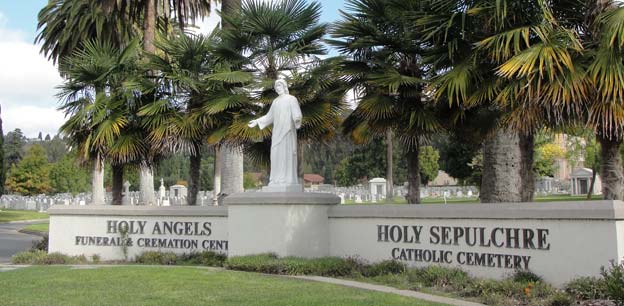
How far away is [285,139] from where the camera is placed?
1136 centimetres

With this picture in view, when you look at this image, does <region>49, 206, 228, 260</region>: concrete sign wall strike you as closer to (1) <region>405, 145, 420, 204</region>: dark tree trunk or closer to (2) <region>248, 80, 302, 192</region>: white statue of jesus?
(2) <region>248, 80, 302, 192</region>: white statue of jesus

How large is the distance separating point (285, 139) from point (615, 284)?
621cm

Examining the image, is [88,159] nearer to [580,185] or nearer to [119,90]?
[119,90]

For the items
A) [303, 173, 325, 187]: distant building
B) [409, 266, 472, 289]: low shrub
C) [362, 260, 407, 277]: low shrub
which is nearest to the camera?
[409, 266, 472, 289]: low shrub

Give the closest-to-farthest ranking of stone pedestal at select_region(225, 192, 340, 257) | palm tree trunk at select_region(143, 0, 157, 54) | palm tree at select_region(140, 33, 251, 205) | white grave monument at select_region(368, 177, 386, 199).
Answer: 1. stone pedestal at select_region(225, 192, 340, 257)
2. palm tree at select_region(140, 33, 251, 205)
3. palm tree trunk at select_region(143, 0, 157, 54)
4. white grave monument at select_region(368, 177, 386, 199)

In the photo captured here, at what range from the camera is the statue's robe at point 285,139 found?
444 inches

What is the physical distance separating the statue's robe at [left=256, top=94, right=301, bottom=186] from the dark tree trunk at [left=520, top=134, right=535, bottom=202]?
13.9 ft

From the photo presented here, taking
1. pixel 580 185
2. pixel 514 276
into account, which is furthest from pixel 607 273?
pixel 580 185

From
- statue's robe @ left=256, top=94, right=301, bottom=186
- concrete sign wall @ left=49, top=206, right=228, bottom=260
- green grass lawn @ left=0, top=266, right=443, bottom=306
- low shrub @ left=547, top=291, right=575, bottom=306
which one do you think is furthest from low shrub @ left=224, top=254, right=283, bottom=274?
low shrub @ left=547, top=291, right=575, bottom=306

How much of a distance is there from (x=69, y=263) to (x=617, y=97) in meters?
11.0

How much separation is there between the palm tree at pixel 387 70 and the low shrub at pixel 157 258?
4.54 meters

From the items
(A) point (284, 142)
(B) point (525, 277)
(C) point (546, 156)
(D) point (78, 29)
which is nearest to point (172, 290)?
(A) point (284, 142)

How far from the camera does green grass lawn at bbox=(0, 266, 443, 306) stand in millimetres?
7461

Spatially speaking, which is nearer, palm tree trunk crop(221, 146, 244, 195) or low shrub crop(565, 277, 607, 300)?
low shrub crop(565, 277, 607, 300)
